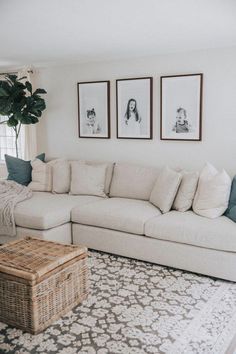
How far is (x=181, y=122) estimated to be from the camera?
4.59 metres

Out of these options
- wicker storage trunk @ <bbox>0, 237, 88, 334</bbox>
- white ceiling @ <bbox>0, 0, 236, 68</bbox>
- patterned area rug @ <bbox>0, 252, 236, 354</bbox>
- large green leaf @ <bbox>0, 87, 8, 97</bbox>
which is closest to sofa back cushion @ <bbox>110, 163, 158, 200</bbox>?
patterned area rug @ <bbox>0, 252, 236, 354</bbox>

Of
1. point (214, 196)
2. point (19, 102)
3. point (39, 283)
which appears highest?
point (19, 102)

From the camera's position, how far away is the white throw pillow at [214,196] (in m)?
3.72

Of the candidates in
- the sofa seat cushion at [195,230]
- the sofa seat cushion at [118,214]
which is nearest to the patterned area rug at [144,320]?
the sofa seat cushion at [195,230]

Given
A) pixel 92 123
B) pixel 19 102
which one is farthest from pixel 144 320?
pixel 19 102

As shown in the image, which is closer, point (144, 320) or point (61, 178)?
point (144, 320)

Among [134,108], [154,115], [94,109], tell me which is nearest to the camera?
[154,115]

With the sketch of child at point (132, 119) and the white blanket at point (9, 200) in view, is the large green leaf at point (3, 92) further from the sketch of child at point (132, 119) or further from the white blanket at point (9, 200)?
the sketch of child at point (132, 119)

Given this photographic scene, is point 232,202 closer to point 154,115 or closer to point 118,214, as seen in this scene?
point 118,214

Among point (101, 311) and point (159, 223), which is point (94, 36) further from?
point (101, 311)

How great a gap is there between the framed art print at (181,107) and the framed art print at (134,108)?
211mm

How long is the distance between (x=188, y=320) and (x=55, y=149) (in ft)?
11.9

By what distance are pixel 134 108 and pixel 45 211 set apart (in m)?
1.80

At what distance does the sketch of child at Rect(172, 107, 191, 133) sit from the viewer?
4.55 metres
